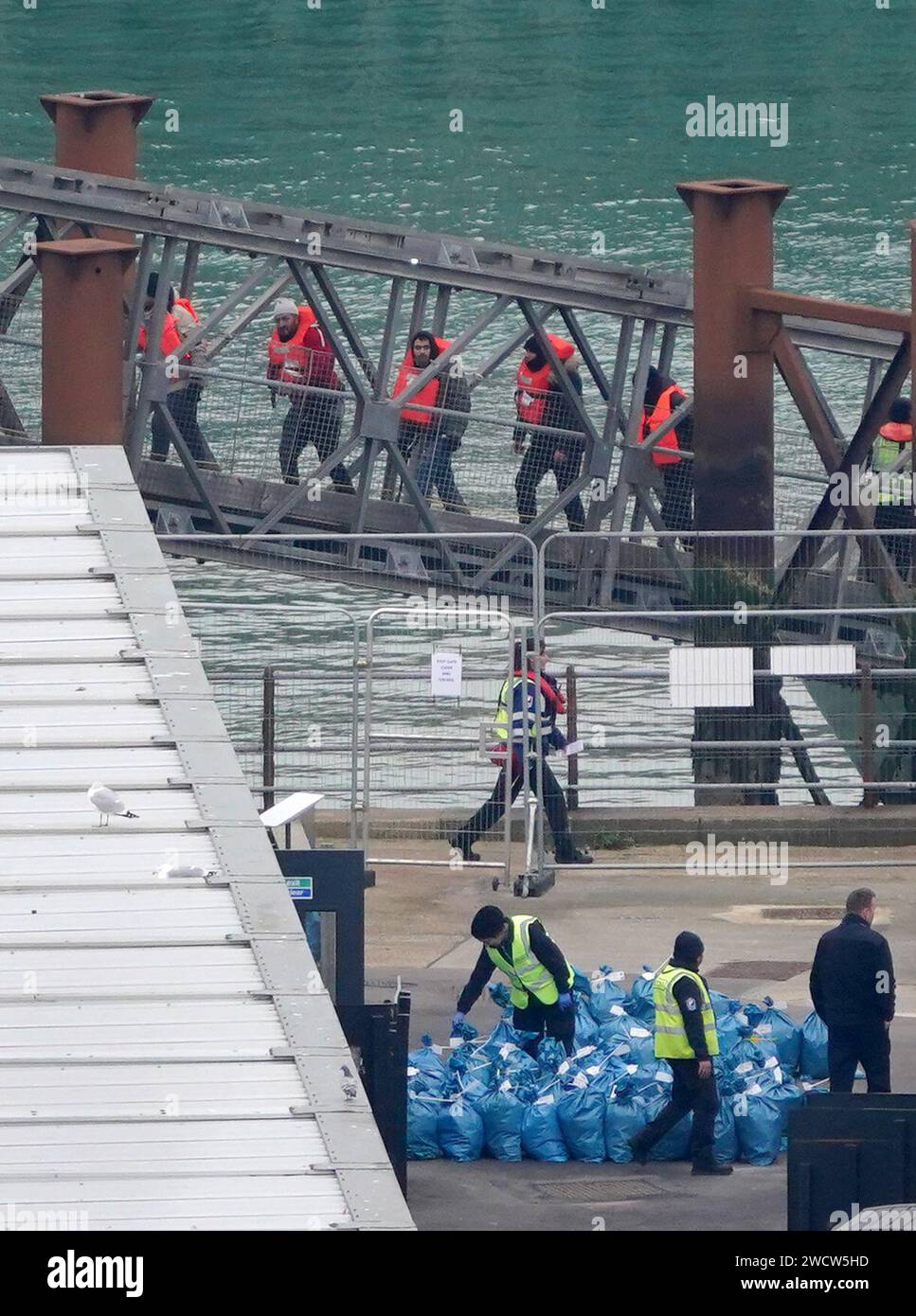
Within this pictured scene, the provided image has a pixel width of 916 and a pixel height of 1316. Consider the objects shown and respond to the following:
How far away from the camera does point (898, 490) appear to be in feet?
69.6

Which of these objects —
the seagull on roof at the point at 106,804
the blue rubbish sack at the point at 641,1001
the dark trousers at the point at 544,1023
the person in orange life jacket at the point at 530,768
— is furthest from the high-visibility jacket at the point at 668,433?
the seagull on roof at the point at 106,804

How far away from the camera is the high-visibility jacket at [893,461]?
69.3 feet

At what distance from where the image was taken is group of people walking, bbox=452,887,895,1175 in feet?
44.7

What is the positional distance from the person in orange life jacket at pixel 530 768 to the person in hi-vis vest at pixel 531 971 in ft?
12.3

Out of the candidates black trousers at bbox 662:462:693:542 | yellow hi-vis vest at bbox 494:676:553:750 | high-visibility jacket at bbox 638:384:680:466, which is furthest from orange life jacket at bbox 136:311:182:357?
yellow hi-vis vest at bbox 494:676:553:750

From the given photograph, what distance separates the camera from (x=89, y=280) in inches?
664

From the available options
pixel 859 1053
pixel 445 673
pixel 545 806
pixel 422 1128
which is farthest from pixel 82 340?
pixel 859 1053

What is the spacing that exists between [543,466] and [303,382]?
2.19m

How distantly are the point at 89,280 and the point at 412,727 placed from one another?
566 cm

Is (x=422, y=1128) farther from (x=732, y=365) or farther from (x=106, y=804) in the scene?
(x=732, y=365)

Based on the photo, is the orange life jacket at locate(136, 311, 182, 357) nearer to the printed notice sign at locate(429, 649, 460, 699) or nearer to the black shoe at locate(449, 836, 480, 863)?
the printed notice sign at locate(429, 649, 460, 699)
